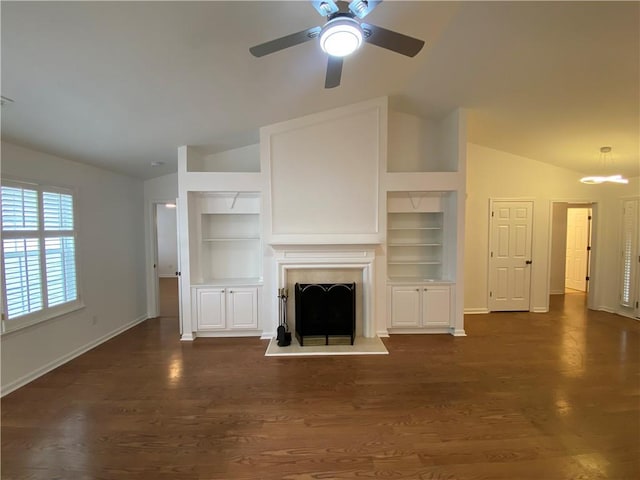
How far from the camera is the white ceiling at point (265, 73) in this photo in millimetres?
1967

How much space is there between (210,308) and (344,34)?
148 inches

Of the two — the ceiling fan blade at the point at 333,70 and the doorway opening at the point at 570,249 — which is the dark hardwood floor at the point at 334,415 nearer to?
the ceiling fan blade at the point at 333,70

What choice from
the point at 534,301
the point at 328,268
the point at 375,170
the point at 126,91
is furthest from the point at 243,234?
the point at 534,301

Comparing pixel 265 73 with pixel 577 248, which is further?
pixel 577 248

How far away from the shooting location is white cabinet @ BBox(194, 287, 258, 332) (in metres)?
4.32

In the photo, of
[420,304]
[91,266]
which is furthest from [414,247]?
[91,266]

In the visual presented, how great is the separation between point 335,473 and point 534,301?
5.31m

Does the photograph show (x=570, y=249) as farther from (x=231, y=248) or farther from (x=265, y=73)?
(x=265, y=73)

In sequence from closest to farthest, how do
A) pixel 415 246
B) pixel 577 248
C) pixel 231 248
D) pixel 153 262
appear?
pixel 231 248 → pixel 415 246 → pixel 153 262 → pixel 577 248

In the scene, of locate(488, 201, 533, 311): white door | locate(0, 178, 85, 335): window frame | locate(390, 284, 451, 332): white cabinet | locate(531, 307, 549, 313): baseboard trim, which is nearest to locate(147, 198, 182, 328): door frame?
locate(0, 178, 85, 335): window frame

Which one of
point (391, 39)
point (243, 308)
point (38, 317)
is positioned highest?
point (391, 39)

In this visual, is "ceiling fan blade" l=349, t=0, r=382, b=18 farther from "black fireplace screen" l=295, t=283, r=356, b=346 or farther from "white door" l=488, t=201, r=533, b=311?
"white door" l=488, t=201, r=533, b=311

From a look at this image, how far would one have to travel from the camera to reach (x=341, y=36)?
5.88 ft

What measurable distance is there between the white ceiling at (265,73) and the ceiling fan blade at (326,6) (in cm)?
50
